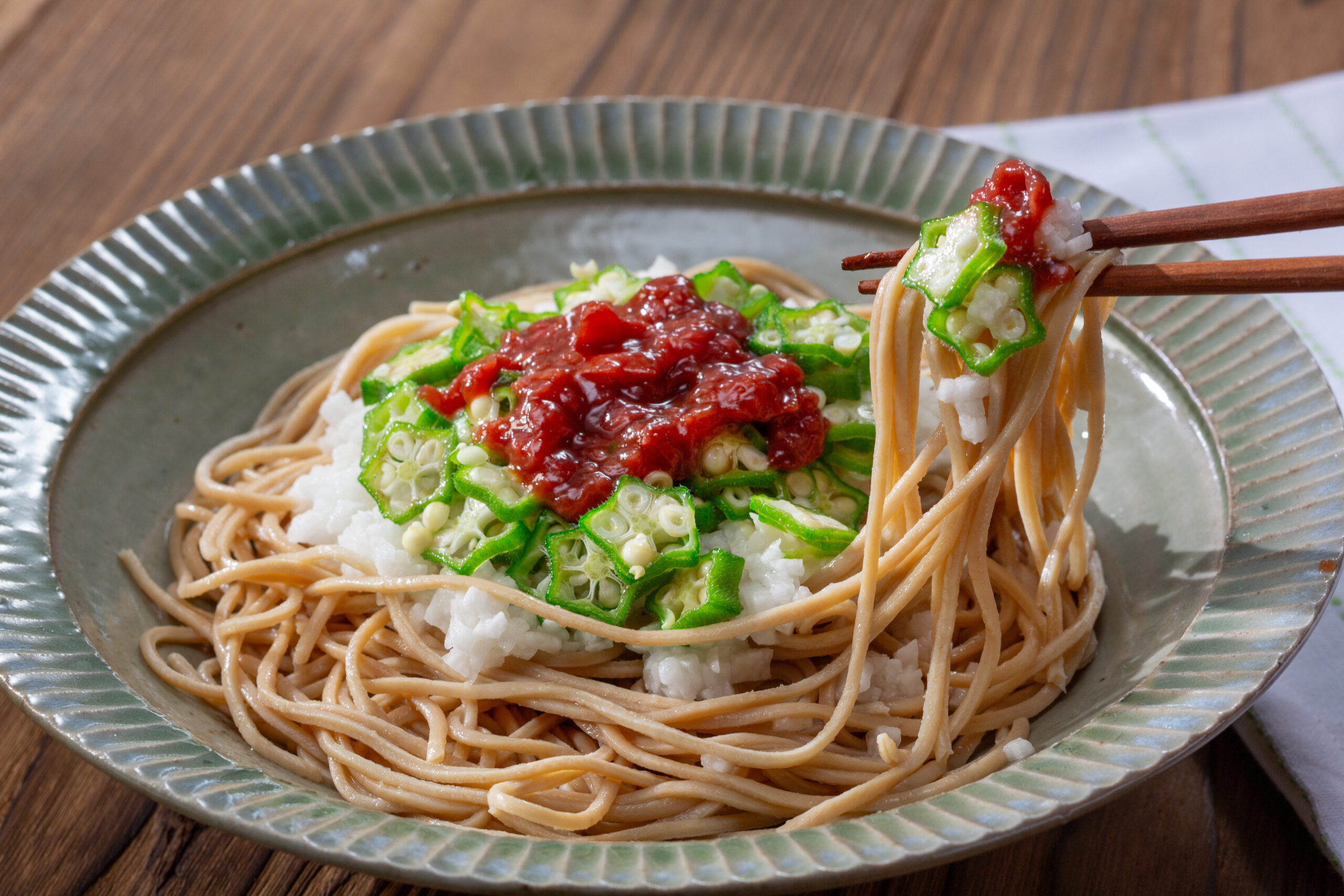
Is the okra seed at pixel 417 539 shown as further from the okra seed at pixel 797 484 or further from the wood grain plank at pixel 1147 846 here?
the wood grain plank at pixel 1147 846

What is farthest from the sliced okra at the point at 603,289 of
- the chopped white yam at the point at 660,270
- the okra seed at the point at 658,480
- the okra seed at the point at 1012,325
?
the okra seed at the point at 1012,325

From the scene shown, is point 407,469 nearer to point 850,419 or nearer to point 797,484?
point 797,484

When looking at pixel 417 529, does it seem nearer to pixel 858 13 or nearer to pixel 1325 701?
pixel 1325 701

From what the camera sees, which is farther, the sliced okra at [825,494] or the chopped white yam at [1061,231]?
the sliced okra at [825,494]

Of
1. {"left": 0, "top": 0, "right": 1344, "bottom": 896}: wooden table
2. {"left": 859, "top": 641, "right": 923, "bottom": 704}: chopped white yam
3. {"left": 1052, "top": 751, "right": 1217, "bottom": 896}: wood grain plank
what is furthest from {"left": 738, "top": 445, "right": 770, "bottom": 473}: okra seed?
{"left": 0, "top": 0, "right": 1344, "bottom": 896}: wooden table

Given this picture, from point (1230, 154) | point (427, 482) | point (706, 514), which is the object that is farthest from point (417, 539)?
point (1230, 154)

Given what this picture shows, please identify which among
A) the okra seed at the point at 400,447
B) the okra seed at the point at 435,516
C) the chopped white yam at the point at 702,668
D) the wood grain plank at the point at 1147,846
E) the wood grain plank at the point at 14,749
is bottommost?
the wood grain plank at the point at 14,749
